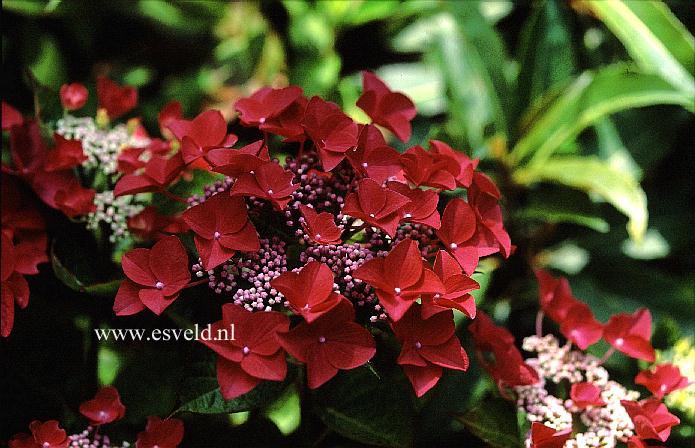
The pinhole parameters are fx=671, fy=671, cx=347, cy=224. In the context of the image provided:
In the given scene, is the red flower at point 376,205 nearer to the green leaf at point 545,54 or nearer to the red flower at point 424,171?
the red flower at point 424,171

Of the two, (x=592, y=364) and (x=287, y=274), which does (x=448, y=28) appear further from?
(x=287, y=274)

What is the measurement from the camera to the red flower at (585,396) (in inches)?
31.3

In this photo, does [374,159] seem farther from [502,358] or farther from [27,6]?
[27,6]

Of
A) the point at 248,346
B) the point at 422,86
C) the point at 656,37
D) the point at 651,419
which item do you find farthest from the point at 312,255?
the point at 422,86

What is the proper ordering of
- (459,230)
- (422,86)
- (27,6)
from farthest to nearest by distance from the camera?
1. (422,86)
2. (27,6)
3. (459,230)

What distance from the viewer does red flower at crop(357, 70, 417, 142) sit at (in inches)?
33.7

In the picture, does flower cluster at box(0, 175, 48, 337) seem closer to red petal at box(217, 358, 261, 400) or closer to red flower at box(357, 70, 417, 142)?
red petal at box(217, 358, 261, 400)

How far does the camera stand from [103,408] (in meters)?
0.80

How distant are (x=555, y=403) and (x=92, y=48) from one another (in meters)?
1.24

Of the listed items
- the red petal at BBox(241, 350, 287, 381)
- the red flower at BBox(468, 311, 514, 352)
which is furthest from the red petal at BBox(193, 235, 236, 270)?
the red flower at BBox(468, 311, 514, 352)

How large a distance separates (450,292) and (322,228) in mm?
151

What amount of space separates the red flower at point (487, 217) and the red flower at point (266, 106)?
0.25 meters

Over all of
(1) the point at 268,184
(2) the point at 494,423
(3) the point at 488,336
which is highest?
(1) the point at 268,184

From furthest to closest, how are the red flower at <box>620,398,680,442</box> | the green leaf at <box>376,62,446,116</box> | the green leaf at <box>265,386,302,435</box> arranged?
the green leaf at <box>376,62,446,116</box> < the green leaf at <box>265,386,302,435</box> < the red flower at <box>620,398,680,442</box>
